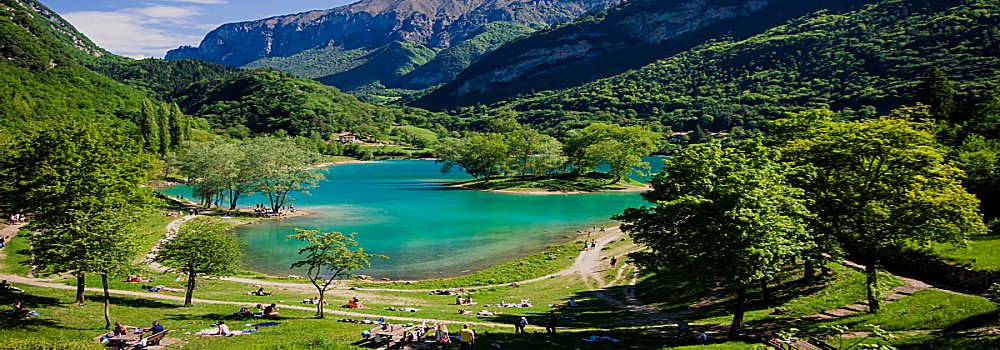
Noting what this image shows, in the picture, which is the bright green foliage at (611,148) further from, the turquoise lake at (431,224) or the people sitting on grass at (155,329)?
the people sitting on grass at (155,329)

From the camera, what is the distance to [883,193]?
21.6 m

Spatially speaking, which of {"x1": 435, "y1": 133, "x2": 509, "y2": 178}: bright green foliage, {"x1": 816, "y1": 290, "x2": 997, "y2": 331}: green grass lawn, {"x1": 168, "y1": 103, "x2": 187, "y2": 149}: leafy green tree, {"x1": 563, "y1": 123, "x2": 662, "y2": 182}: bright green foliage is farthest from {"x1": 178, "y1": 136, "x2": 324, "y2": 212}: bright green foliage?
{"x1": 816, "y1": 290, "x2": 997, "y2": 331}: green grass lawn

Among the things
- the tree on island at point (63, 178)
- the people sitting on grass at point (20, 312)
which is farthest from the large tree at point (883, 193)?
the tree on island at point (63, 178)

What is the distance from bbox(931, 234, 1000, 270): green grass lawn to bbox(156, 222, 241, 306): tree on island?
117 feet

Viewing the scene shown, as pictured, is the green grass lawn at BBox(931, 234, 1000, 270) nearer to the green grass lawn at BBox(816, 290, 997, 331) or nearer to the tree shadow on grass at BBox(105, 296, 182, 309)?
the green grass lawn at BBox(816, 290, 997, 331)

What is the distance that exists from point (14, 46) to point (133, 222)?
660ft

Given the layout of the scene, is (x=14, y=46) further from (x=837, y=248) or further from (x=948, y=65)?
(x=948, y=65)

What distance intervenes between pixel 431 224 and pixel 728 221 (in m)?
55.3

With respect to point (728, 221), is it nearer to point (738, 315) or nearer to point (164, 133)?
point (738, 315)

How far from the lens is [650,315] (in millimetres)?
28312

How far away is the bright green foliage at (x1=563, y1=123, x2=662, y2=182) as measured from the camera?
11362 centimetres

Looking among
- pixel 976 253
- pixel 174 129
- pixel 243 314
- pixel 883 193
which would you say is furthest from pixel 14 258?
pixel 174 129

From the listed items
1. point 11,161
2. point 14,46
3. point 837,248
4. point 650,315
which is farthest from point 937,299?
point 14,46

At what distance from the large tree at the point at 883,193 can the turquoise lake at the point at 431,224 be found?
30.3 metres
